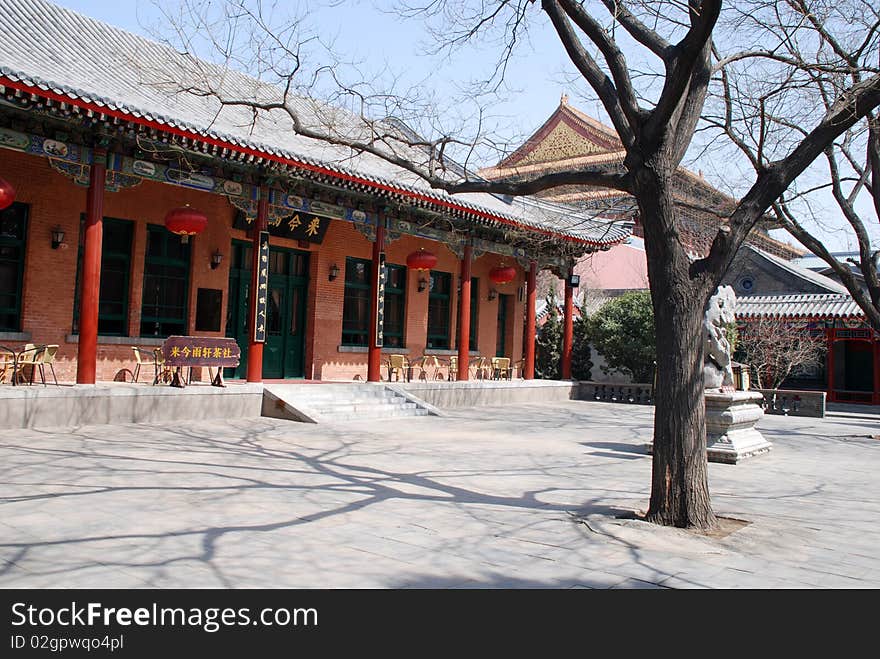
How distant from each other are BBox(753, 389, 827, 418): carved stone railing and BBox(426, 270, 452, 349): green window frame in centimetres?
728

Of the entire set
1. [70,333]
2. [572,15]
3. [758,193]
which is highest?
[572,15]

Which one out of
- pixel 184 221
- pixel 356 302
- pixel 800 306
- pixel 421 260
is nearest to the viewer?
pixel 184 221

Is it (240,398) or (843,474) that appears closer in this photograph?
(843,474)

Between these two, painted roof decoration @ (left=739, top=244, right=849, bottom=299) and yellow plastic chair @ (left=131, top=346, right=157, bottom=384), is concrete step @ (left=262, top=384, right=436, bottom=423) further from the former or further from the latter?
painted roof decoration @ (left=739, top=244, right=849, bottom=299)

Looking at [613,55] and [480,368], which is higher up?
[613,55]

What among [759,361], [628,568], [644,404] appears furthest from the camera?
[759,361]

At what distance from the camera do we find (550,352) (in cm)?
2120

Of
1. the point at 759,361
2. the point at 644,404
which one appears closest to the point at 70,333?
the point at 644,404

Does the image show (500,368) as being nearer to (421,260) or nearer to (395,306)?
(395,306)

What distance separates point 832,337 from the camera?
71.1ft

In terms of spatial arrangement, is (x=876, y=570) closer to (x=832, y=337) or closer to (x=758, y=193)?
(x=758, y=193)

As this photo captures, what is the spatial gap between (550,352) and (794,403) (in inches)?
254

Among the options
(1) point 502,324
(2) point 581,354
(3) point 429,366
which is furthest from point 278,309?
(2) point 581,354
